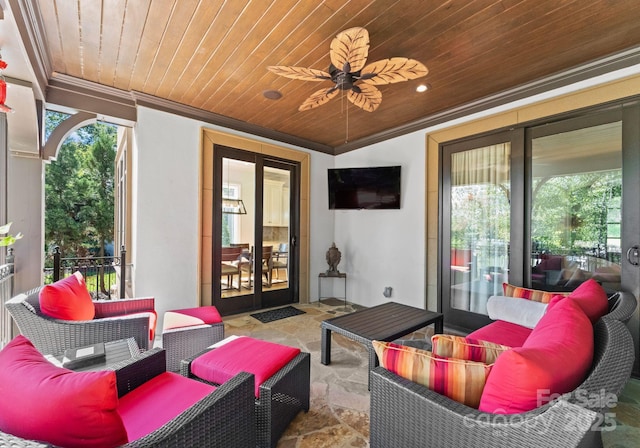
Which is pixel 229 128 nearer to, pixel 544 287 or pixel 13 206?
pixel 13 206

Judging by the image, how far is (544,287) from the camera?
2.94 m

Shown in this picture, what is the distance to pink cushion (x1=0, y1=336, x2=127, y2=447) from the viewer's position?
0.73 meters

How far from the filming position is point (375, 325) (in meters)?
2.55

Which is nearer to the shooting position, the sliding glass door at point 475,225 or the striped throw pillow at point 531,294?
the striped throw pillow at point 531,294

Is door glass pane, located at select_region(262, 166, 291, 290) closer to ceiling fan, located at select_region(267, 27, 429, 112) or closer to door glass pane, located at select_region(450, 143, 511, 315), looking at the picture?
ceiling fan, located at select_region(267, 27, 429, 112)

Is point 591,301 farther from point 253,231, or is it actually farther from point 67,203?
point 67,203

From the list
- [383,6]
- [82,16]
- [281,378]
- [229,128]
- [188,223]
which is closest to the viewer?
[281,378]

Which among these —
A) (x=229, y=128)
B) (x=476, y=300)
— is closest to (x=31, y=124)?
(x=229, y=128)

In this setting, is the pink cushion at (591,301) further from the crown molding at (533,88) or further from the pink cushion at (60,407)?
the pink cushion at (60,407)

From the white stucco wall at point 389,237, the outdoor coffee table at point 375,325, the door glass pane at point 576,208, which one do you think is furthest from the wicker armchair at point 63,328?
the door glass pane at point 576,208

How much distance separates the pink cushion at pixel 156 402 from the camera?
1186 millimetres

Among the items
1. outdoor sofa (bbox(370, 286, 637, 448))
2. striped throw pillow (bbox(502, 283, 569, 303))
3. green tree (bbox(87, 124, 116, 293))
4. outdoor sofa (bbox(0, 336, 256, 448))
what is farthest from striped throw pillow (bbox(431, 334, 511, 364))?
green tree (bbox(87, 124, 116, 293))

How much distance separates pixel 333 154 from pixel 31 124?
→ 12.9 ft

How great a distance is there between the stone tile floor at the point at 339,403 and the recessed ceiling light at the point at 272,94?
2.75 metres
